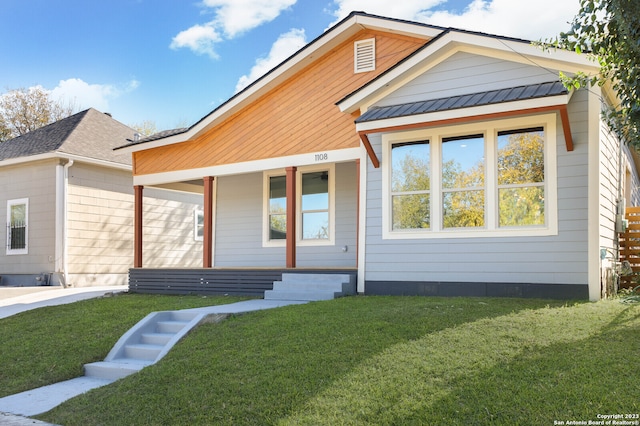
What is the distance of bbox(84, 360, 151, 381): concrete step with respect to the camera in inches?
267

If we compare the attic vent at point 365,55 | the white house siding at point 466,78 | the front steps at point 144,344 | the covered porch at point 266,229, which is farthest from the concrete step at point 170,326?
the attic vent at point 365,55

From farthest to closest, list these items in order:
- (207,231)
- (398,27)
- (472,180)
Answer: (207,231) → (398,27) → (472,180)

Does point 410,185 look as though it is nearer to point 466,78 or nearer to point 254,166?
point 466,78

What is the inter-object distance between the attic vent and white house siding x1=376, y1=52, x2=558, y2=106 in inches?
59.1

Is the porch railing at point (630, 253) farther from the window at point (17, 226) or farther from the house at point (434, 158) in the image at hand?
the window at point (17, 226)

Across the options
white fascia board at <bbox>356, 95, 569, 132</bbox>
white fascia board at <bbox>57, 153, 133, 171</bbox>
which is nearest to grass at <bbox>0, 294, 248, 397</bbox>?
white fascia board at <bbox>356, 95, 569, 132</bbox>

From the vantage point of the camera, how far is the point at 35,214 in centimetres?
1562

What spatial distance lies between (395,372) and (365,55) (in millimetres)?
7611

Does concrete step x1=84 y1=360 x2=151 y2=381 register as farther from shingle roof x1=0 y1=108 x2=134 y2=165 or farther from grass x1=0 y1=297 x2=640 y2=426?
shingle roof x1=0 y1=108 x2=134 y2=165

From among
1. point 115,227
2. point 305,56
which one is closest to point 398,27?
point 305,56

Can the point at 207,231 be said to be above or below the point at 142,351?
above

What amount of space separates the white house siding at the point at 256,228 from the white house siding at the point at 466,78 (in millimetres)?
3008

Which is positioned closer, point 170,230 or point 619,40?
point 619,40

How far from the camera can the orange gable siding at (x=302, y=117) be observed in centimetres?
1085
